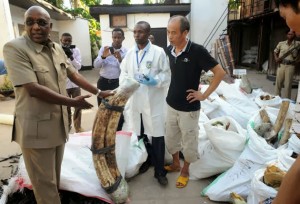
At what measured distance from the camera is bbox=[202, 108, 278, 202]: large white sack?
7.92 ft

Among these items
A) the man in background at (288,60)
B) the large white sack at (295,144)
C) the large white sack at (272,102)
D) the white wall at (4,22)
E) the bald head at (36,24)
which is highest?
the white wall at (4,22)

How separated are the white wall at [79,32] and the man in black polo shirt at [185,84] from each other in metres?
13.7

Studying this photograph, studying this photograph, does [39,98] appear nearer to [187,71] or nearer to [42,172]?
[42,172]

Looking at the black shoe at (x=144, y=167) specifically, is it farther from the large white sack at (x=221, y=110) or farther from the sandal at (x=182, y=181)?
the large white sack at (x=221, y=110)

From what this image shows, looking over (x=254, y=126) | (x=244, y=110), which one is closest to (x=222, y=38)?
(x=244, y=110)

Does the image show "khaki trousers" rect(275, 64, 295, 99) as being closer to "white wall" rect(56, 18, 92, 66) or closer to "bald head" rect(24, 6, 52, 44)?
"bald head" rect(24, 6, 52, 44)

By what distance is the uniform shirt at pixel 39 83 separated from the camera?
1.62 metres

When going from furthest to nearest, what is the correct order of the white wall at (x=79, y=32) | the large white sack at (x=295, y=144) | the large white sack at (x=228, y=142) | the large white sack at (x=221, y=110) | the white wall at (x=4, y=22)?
the white wall at (x=79, y=32) < the white wall at (x=4, y=22) < the large white sack at (x=221, y=110) < the large white sack at (x=228, y=142) < the large white sack at (x=295, y=144)

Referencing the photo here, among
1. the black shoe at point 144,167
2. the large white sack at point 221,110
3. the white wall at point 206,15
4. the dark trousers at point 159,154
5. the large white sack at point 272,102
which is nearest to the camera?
the dark trousers at point 159,154

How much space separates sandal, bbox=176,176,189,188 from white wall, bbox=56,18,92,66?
13.9 metres

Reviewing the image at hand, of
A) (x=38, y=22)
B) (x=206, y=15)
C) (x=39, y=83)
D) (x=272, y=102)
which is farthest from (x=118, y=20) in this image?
(x=39, y=83)

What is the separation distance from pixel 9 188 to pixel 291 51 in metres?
5.98

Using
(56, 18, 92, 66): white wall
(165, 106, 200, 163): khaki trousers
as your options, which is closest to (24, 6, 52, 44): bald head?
(165, 106, 200, 163): khaki trousers

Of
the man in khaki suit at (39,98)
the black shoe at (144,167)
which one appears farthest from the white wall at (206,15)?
the man in khaki suit at (39,98)
